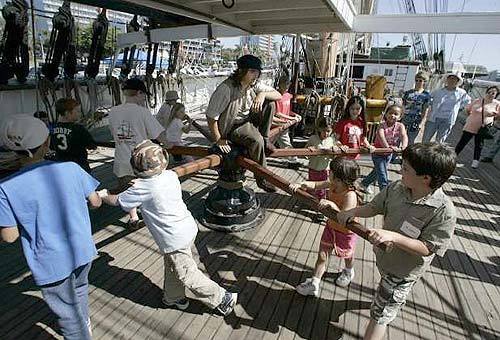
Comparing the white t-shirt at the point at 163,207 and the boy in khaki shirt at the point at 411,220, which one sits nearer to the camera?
the boy in khaki shirt at the point at 411,220

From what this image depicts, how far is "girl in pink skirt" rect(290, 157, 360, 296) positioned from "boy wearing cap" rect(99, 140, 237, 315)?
2.06 ft

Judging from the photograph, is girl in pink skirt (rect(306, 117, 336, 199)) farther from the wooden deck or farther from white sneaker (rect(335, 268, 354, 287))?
white sneaker (rect(335, 268, 354, 287))

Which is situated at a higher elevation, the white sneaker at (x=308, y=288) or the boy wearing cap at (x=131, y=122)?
the boy wearing cap at (x=131, y=122)

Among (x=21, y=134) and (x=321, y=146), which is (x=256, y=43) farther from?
(x=21, y=134)

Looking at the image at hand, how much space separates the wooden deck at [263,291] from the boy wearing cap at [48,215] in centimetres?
61

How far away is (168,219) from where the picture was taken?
6.70 ft

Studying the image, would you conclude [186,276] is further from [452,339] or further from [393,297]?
[452,339]

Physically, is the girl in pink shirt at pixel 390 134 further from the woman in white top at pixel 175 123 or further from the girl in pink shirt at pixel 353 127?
the woman in white top at pixel 175 123

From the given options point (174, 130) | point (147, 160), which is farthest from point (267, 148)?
point (174, 130)

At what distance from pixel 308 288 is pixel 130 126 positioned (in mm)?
2014

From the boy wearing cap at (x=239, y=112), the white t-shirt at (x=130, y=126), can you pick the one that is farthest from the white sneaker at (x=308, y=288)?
the white t-shirt at (x=130, y=126)

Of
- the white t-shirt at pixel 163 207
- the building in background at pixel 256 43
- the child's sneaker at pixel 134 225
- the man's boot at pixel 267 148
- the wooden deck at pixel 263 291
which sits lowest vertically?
the wooden deck at pixel 263 291

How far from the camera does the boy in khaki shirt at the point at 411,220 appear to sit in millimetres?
1493

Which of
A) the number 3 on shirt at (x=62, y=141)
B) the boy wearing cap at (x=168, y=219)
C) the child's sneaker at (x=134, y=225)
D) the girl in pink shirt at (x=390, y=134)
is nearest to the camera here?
the boy wearing cap at (x=168, y=219)
